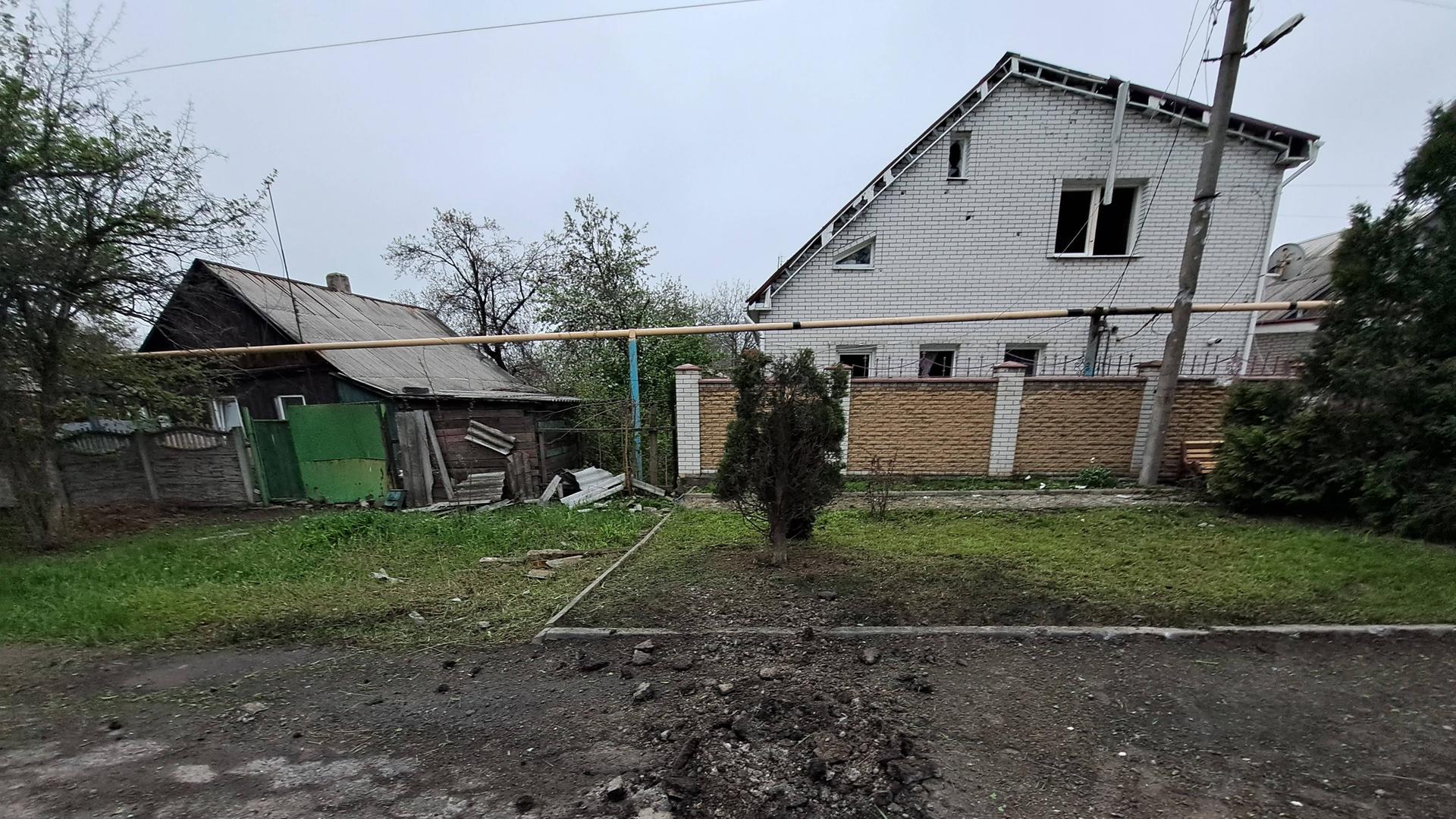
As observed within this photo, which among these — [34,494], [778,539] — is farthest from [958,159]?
[34,494]

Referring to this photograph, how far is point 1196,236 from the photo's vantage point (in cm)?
721

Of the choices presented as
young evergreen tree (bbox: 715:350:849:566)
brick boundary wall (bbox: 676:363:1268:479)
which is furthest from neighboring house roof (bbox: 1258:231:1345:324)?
young evergreen tree (bbox: 715:350:849:566)

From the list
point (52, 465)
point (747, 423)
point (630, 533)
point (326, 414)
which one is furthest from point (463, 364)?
point (747, 423)

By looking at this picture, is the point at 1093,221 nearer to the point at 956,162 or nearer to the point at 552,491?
the point at 956,162

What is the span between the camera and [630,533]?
6578 mm

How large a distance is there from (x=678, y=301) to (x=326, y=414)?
30.9ft

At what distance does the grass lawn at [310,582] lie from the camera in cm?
401

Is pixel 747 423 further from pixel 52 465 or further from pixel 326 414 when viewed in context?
pixel 52 465

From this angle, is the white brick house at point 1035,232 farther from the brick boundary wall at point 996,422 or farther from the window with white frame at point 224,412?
the window with white frame at point 224,412

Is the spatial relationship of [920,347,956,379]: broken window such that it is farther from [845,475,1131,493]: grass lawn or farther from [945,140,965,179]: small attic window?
[945,140,965,179]: small attic window

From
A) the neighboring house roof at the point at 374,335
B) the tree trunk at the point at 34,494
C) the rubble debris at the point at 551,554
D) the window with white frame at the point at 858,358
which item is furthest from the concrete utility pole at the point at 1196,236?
the tree trunk at the point at 34,494

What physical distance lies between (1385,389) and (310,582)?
11.7m

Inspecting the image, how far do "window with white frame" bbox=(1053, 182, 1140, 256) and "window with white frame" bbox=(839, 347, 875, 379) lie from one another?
4342mm

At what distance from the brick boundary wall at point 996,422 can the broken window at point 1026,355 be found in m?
1.69
